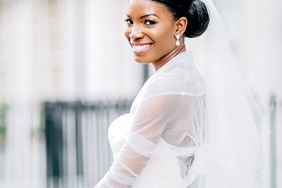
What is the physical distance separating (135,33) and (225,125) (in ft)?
1.96

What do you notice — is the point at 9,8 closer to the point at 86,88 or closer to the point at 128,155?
the point at 86,88

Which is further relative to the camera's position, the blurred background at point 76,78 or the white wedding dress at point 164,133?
the blurred background at point 76,78

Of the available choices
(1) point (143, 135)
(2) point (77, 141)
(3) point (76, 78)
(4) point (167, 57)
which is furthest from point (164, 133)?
(3) point (76, 78)

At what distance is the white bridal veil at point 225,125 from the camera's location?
3062 millimetres

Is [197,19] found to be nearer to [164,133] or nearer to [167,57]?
[167,57]

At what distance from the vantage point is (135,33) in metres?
2.87

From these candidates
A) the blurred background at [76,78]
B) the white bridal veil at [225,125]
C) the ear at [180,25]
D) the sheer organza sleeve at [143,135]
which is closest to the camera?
the sheer organza sleeve at [143,135]

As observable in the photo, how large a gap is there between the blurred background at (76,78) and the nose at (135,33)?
409 centimetres

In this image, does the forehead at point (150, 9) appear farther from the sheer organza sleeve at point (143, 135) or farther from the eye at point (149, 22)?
the sheer organza sleeve at point (143, 135)

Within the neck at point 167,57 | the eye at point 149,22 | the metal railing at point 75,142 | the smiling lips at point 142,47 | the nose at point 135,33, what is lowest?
Result: the metal railing at point 75,142

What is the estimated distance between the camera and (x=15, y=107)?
10.2m

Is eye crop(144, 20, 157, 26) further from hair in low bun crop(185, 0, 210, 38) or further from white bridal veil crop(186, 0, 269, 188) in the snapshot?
white bridal veil crop(186, 0, 269, 188)

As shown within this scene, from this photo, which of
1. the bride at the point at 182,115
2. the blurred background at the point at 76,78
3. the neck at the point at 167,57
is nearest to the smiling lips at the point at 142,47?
the bride at the point at 182,115

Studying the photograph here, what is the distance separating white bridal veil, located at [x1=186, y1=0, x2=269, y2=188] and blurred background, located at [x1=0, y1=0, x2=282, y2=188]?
11.8 feet
